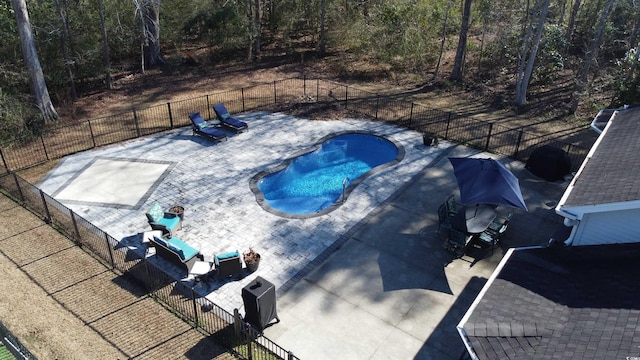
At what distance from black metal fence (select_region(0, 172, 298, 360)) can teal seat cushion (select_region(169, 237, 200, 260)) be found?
29.1 inches

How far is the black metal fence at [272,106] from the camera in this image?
60.9 feet

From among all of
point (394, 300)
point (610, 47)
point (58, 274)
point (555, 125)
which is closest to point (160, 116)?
point (58, 274)

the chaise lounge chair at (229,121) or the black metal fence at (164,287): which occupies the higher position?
the chaise lounge chair at (229,121)

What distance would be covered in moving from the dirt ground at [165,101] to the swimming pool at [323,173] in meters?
6.35

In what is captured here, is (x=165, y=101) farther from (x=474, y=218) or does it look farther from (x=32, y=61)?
(x=474, y=218)

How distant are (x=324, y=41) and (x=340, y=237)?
22.1 m

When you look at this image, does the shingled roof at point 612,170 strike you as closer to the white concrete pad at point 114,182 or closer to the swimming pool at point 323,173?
the swimming pool at point 323,173

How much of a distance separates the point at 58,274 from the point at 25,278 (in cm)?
80

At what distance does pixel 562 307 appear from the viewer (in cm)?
846

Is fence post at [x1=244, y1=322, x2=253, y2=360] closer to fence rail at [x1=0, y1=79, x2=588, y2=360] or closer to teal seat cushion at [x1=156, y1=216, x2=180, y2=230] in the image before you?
fence rail at [x1=0, y1=79, x2=588, y2=360]

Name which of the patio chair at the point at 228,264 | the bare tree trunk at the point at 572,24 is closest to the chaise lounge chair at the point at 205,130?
the patio chair at the point at 228,264

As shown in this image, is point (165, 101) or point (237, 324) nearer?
point (237, 324)

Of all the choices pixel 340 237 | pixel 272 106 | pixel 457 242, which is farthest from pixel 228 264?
pixel 272 106

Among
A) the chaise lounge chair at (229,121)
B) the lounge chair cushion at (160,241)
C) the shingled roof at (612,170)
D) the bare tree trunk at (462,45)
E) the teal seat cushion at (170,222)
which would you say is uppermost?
the bare tree trunk at (462,45)
